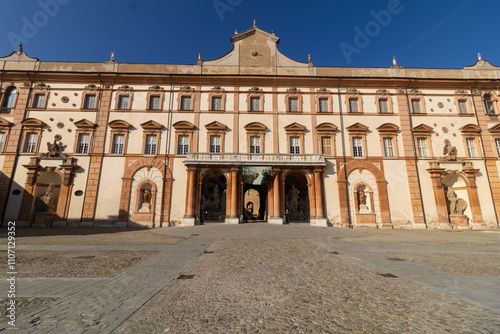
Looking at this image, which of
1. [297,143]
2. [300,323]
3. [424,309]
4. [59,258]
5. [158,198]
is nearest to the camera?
[300,323]

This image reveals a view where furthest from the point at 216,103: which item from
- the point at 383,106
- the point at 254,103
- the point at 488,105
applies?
the point at 488,105

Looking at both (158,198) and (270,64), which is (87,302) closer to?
(158,198)

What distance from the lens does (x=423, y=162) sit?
71.2 feet

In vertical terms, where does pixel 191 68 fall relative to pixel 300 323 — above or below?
above

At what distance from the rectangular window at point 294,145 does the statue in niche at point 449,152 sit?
1397 centimetres

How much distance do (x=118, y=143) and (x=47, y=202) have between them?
25.6 feet

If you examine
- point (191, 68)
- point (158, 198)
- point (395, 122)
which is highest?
point (191, 68)

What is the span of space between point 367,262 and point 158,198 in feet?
59.7

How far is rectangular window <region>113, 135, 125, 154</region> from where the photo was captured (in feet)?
71.1

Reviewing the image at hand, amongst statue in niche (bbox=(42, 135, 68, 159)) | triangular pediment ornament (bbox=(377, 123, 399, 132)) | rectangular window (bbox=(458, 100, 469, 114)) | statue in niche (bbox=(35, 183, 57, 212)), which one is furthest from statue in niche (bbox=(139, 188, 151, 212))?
rectangular window (bbox=(458, 100, 469, 114))

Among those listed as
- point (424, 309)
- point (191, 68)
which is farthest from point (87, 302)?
point (191, 68)

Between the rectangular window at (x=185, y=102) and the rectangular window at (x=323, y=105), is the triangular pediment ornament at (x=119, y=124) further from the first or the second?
the rectangular window at (x=323, y=105)

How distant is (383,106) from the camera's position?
23375 mm

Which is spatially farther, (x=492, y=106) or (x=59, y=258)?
(x=492, y=106)
